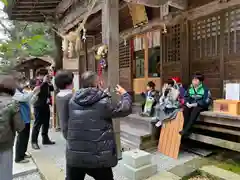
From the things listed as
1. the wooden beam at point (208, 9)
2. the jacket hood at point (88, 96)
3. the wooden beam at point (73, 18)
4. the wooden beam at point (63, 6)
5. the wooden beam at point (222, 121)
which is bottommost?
the wooden beam at point (222, 121)

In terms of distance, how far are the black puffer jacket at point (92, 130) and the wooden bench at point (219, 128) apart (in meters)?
2.79

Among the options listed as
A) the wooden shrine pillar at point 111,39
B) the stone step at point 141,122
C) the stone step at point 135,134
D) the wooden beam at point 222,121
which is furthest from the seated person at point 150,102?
the wooden shrine pillar at point 111,39

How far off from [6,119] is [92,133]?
129 cm

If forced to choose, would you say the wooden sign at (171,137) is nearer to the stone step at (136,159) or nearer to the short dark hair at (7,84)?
the stone step at (136,159)

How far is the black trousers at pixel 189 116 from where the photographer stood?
4730 mm

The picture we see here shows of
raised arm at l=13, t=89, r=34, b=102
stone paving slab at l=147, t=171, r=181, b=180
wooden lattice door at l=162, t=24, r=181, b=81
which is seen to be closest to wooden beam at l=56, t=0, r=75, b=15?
wooden lattice door at l=162, t=24, r=181, b=81

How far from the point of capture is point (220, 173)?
12.4ft

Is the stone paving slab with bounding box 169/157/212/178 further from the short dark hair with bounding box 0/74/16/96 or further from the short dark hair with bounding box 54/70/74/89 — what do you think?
the short dark hair with bounding box 0/74/16/96

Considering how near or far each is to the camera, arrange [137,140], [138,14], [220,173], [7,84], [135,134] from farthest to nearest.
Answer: [138,14]
[135,134]
[137,140]
[220,173]
[7,84]

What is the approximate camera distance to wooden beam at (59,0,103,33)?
6139 mm

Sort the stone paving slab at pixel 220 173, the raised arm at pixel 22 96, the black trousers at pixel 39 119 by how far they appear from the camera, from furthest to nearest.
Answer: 1. the black trousers at pixel 39 119
2. the raised arm at pixel 22 96
3. the stone paving slab at pixel 220 173

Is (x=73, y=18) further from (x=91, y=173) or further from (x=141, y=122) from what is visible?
(x=91, y=173)

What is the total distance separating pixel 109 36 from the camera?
4387mm

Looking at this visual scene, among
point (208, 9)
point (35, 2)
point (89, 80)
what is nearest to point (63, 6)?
point (35, 2)
